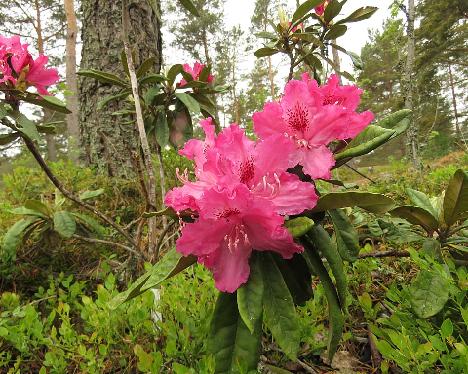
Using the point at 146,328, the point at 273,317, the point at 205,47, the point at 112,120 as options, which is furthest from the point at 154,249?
the point at 205,47

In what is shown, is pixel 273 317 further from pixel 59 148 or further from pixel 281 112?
pixel 59 148

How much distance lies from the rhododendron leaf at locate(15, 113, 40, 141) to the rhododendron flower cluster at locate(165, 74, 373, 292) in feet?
3.48

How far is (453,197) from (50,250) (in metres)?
2.26

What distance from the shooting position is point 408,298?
115 centimetres

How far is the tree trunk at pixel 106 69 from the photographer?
321cm

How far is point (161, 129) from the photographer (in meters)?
2.11

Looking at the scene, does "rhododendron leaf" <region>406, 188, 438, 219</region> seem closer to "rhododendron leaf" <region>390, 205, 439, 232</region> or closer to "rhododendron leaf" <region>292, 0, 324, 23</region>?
"rhododendron leaf" <region>390, 205, 439, 232</region>

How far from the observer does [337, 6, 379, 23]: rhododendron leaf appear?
197 cm

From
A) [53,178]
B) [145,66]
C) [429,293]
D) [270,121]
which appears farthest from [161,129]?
[429,293]

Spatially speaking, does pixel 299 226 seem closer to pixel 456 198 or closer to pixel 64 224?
pixel 456 198

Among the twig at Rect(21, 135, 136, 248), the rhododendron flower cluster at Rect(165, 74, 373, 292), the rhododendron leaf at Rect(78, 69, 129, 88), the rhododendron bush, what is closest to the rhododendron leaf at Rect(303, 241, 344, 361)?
the rhododendron bush

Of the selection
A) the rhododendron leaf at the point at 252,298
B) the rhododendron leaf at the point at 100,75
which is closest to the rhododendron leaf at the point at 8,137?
the rhododendron leaf at the point at 100,75

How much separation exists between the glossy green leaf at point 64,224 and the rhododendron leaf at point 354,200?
1473 mm

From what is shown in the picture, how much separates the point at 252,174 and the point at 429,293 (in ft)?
2.10
